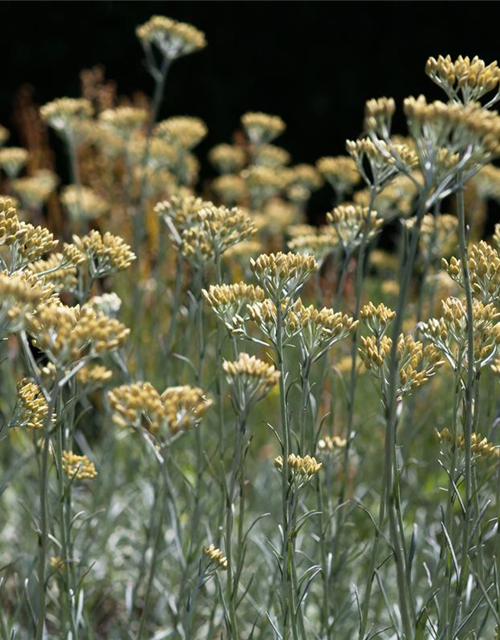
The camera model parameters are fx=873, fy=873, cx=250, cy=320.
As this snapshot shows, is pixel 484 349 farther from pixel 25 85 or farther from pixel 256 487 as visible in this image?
pixel 25 85

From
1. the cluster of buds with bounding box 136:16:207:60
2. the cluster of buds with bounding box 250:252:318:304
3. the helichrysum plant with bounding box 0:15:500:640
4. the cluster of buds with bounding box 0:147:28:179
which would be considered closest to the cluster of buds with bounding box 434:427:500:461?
the helichrysum plant with bounding box 0:15:500:640

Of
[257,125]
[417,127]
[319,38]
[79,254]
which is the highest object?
[319,38]

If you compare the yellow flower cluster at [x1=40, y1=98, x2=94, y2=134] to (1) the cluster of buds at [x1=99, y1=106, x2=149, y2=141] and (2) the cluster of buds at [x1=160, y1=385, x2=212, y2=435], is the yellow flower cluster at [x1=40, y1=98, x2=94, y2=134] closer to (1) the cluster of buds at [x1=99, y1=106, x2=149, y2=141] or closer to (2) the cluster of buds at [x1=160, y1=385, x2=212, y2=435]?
(1) the cluster of buds at [x1=99, y1=106, x2=149, y2=141]

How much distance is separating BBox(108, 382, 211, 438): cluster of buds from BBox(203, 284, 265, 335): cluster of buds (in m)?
0.32

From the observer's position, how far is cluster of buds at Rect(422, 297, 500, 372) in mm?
1492

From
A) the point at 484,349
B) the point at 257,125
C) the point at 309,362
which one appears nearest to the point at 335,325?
the point at 309,362

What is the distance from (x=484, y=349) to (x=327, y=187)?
516 cm

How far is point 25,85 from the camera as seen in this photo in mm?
6246

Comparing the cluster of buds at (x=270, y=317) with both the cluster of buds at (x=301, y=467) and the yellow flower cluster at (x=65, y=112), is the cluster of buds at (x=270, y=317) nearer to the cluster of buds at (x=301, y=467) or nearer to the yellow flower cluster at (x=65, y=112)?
the cluster of buds at (x=301, y=467)

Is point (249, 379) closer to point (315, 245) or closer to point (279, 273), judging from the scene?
point (279, 273)

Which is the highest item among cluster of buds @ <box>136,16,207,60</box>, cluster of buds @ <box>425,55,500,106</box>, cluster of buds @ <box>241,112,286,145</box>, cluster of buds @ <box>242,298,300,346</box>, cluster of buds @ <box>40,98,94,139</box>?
cluster of buds @ <box>136,16,207,60</box>

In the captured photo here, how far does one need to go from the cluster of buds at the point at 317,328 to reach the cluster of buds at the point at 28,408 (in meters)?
0.46

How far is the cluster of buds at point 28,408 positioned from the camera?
4.94ft

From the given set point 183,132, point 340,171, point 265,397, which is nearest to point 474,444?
point 265,397
